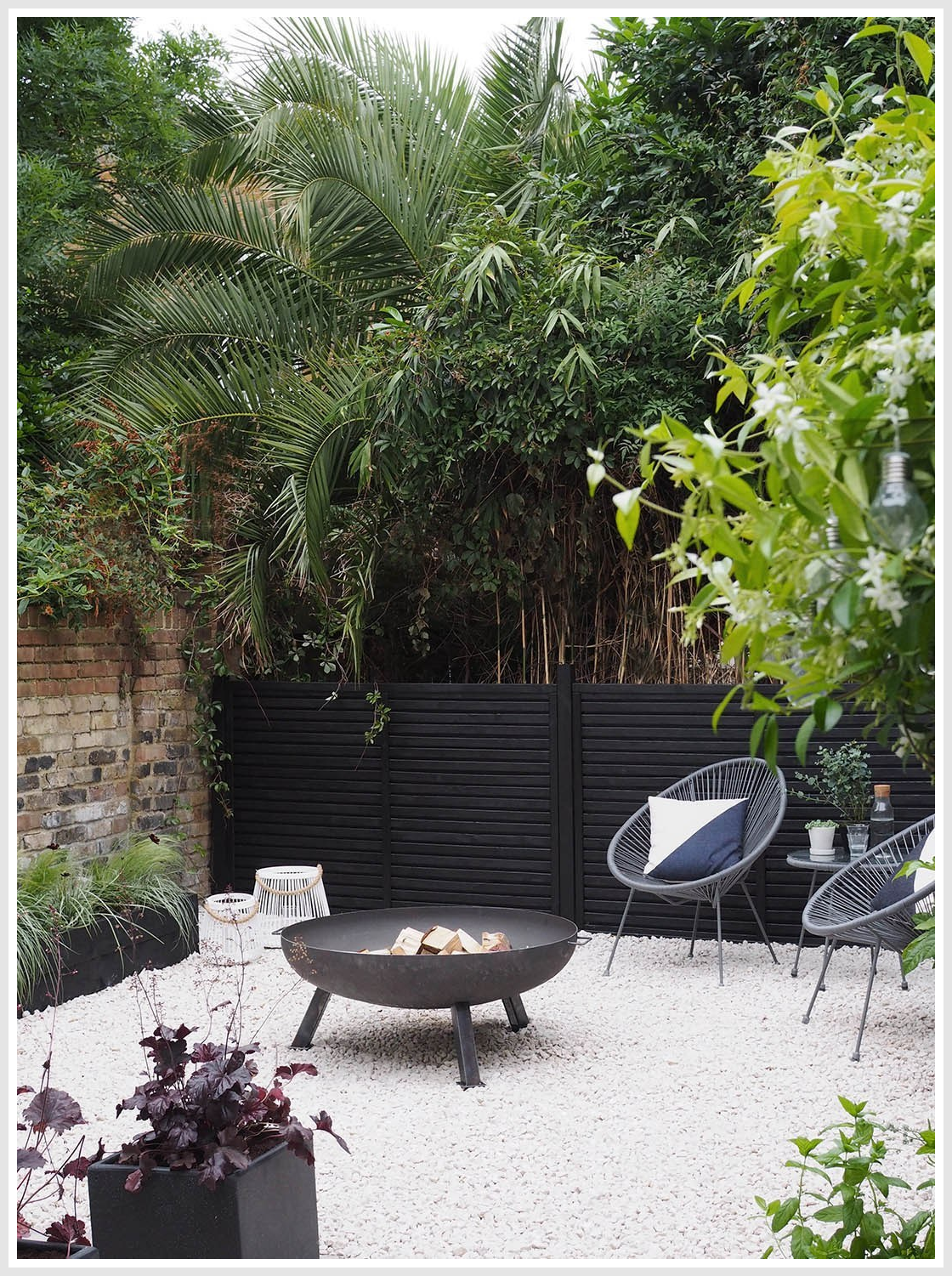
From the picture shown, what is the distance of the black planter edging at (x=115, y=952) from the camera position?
206 inches

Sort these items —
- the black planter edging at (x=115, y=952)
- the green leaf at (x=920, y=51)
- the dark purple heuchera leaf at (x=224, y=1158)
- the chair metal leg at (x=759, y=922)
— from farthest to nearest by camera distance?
the chair metal leg at (x=759, y=922) < the black planter edging at (x=115, y=952) < the dark purple heuchera leaf at (x=224, y=1158) < the green leaf at (x=920, y=51)

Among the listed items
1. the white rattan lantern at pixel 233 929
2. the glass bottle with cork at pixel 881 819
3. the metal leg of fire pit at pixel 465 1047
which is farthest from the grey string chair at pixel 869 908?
the white rattan lantern at pixel 233 929

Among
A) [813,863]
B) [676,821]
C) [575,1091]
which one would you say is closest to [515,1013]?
[575,1091]

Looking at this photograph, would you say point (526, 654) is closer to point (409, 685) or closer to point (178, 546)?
point (409, 685)

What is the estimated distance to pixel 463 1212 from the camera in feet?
10.4

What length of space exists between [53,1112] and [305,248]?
609cm

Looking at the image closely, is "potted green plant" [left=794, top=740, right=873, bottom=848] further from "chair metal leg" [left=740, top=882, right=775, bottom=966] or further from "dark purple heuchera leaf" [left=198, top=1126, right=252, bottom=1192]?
"dark purple heuchera leaf" [left=198, top=1126, right=252, bottom=1192]

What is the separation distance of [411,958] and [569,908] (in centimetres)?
252

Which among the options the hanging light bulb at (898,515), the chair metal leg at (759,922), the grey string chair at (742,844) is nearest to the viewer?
the hanging light bulb at (898,515)

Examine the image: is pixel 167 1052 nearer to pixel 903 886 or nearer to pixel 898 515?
pixel 898 515

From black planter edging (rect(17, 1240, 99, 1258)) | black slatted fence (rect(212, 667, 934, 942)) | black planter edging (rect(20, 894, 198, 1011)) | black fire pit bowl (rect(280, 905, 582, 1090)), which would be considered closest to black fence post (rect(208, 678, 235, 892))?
black slatted fence (rect(212, 667, 934, 942))

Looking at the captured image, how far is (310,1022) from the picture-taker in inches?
181

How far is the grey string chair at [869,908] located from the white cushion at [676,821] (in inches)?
33.0

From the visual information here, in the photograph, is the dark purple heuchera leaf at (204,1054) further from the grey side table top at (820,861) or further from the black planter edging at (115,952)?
the grey side table top at (820,861)
